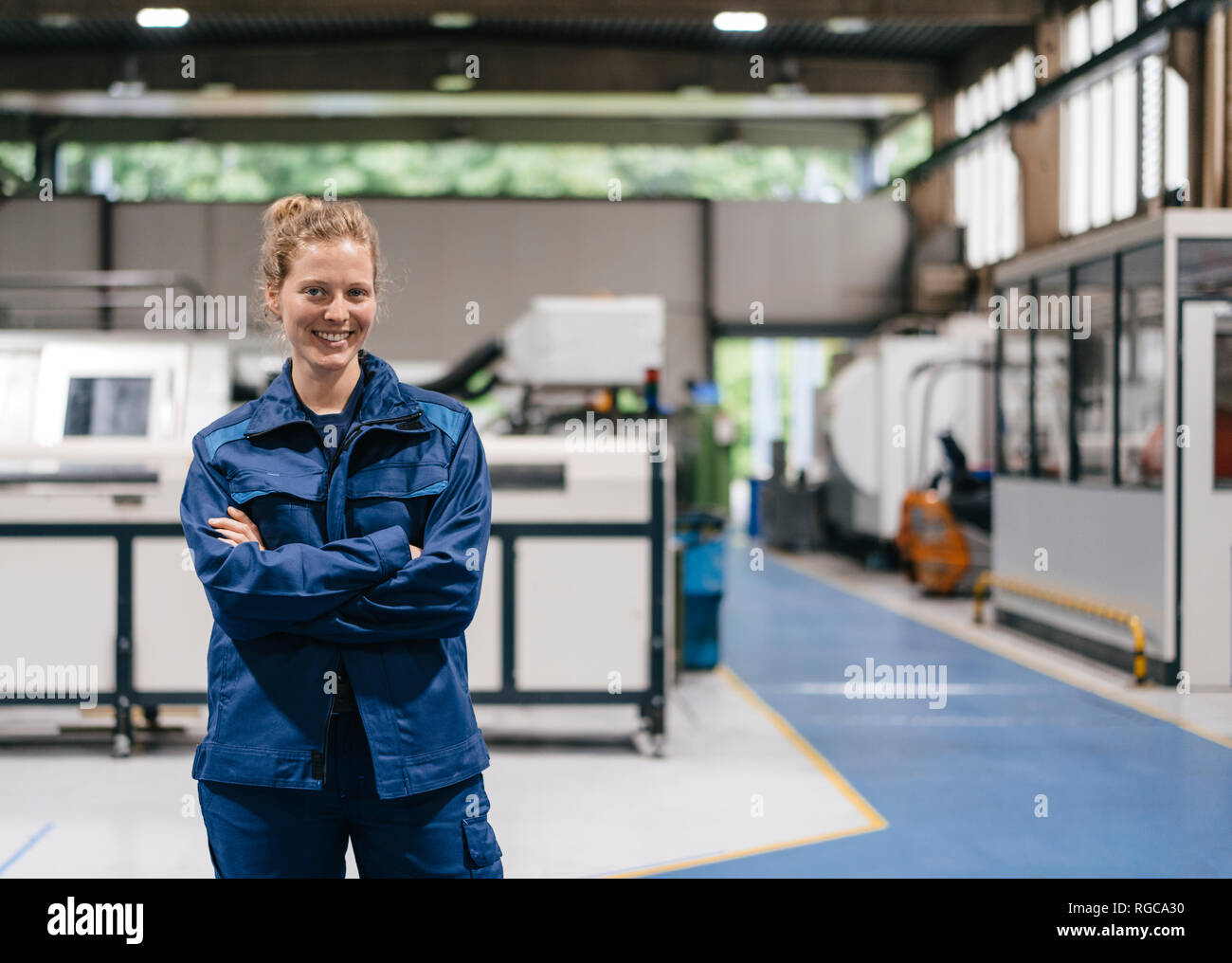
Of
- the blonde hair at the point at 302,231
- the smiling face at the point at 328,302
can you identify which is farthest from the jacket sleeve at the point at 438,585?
the blonde hair at the point at 302,231

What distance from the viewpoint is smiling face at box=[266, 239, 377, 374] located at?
2.04 meters

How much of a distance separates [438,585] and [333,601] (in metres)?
0.17

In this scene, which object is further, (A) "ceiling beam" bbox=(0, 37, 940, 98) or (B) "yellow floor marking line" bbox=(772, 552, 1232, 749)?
(A) "ceiling beam" bbox=(0, 37, 940, 98)

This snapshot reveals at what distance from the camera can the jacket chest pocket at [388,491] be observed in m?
2.08

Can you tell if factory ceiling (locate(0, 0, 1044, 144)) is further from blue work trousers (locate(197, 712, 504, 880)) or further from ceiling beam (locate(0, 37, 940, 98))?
blue work trousers (locate(197, 712, 504, 880))

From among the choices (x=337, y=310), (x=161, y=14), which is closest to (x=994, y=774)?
(x=337, y=310)

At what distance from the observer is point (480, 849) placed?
2.06m

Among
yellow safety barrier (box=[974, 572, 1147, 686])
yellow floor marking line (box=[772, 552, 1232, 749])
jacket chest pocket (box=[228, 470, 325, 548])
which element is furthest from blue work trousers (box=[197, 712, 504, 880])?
yellow safety barrier (box=[974, 572, 1147, 686])

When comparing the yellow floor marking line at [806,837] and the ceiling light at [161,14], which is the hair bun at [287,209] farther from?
the ceiling light at [161,14]

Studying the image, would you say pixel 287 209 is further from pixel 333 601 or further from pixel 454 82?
pixel 454 82

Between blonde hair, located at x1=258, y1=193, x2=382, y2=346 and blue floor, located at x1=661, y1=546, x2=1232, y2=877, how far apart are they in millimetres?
2586

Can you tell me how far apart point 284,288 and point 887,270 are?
17524mm

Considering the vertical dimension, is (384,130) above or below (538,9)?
above

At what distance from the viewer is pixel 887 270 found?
18672 mm
